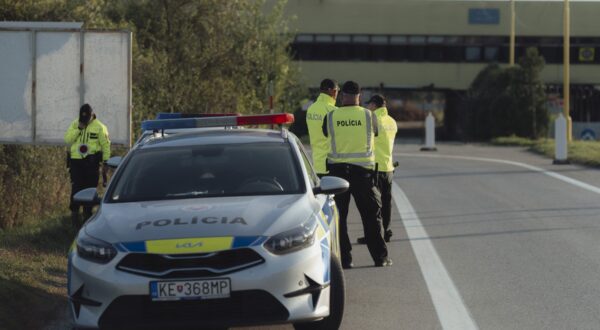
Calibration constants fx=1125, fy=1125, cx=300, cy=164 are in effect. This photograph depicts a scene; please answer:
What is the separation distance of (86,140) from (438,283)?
572 cm

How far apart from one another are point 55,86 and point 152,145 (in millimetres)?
7818

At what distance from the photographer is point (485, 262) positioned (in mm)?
11469

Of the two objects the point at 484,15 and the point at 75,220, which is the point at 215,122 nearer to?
the point at 75,220

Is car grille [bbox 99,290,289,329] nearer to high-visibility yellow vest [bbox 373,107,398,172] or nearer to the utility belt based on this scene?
the utility belt

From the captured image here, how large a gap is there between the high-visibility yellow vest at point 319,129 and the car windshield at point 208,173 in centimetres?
301

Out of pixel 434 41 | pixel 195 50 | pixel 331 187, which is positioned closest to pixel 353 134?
pixel 331 187

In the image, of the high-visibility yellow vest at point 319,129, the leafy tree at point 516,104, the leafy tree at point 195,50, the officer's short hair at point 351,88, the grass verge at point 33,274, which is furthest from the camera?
the leafy tree at point 516,104

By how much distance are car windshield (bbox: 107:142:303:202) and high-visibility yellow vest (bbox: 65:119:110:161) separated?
17.9 ft

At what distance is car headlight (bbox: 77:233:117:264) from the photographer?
711cm

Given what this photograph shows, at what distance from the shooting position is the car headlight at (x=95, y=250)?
7.11 m

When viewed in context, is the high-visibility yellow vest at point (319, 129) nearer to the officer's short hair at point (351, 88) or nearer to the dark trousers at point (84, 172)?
the officer's short hair at point (351, 88)

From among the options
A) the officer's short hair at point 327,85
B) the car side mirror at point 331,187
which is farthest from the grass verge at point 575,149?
the car side mirror at point 331,187

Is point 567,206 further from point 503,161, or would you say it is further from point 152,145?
point 503,161

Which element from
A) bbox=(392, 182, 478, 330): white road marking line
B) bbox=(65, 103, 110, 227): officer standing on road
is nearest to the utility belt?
bbox=(392, 182, 478, 330): white road marking line
